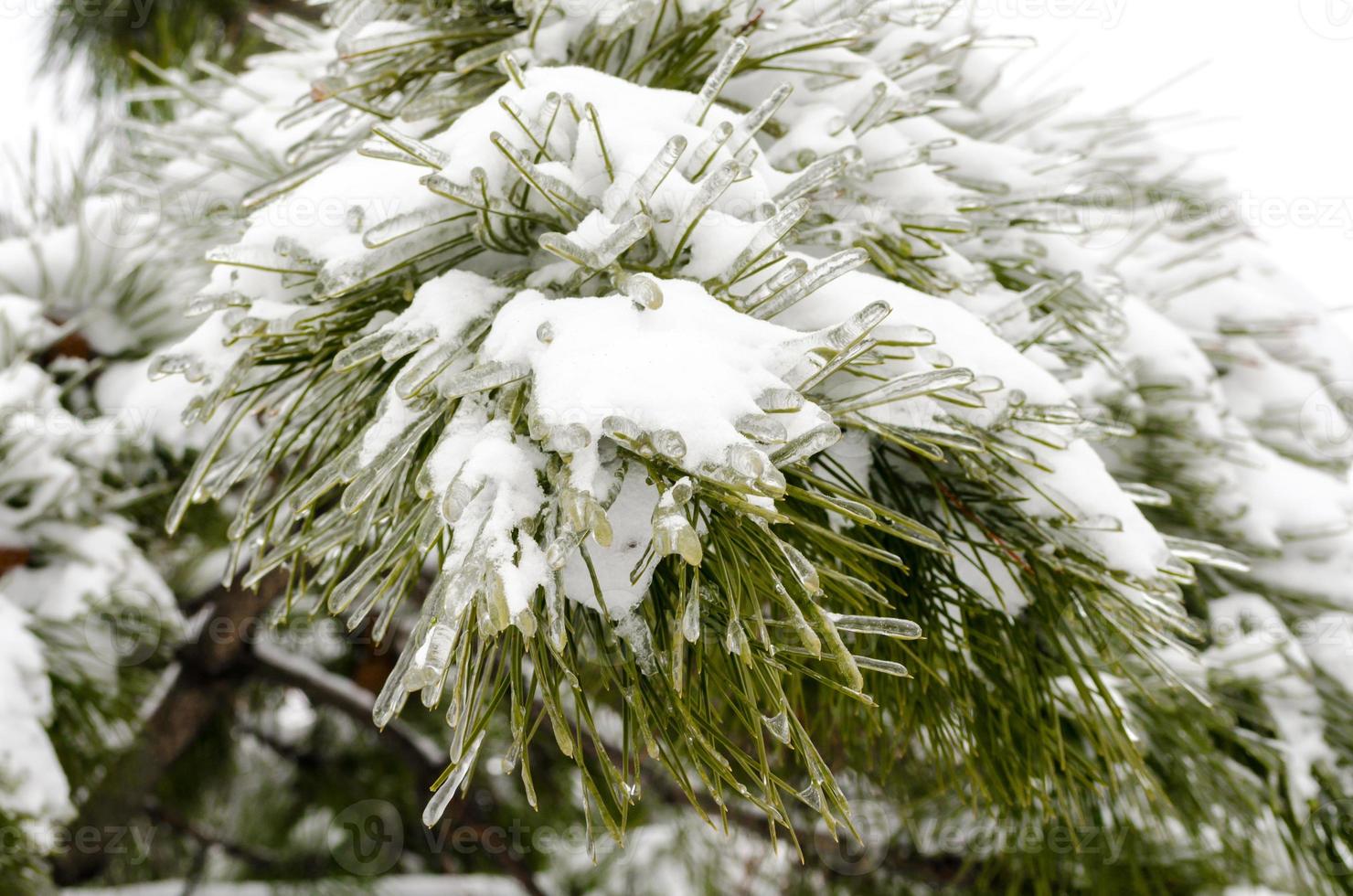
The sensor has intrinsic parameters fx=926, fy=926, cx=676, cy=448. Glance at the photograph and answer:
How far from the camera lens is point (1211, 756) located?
0.79m

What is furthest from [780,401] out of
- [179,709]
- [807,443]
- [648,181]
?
[179,709]

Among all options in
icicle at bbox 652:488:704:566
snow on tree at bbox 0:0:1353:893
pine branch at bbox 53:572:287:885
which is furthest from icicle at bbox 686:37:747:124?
pine branch at bbox 53:572:287:885

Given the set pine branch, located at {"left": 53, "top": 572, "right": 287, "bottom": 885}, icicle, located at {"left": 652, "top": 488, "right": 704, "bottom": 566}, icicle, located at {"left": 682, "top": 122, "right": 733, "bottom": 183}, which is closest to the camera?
icicle, located at {"left": 652, "top": 488, "right": 704, "bottom": 566}

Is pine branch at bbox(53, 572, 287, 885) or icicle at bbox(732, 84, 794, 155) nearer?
icicle at bbox(732, 84, 794, 155)

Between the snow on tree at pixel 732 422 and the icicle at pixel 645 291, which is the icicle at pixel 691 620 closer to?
the snow on tree at pixel 732 422

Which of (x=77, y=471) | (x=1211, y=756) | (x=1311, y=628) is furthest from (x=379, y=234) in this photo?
(x=1311, y=628)

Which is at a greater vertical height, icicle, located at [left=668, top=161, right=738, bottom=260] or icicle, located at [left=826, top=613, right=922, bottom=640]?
icicle, located at [left=668, top=161, right=738, bottom=260]

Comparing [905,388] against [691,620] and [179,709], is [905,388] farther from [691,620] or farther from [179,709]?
[179,709]

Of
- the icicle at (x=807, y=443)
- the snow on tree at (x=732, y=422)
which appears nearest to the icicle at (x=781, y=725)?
the snow on tree at (x=732, y=422)

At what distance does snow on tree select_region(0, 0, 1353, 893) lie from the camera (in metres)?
0.42

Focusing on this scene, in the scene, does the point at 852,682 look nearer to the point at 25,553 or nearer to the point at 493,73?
the point at 493,73

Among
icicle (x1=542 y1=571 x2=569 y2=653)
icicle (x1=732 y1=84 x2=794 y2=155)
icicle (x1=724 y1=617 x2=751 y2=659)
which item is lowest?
icicle (x1=724 y1=617 x2=751 y2=659)

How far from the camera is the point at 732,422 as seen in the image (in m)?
0.39

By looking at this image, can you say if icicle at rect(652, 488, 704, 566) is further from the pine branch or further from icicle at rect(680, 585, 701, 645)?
the pine branch
